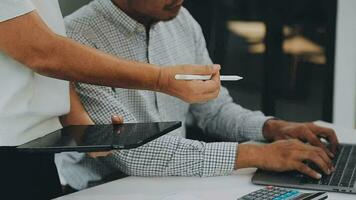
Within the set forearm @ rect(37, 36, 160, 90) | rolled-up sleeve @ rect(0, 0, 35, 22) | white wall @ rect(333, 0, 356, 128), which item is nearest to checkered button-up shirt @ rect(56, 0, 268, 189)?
forearm @ rect(37, 36, 160, 90)

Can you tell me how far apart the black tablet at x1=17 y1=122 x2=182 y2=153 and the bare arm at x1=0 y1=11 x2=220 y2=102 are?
0.32ft

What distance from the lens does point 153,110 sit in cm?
182

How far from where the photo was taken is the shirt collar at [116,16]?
1.74m

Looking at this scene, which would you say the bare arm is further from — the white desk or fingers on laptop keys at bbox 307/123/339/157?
fingers on laptop keys at bbox 307/123/339/157

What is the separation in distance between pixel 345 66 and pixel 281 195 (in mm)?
2292

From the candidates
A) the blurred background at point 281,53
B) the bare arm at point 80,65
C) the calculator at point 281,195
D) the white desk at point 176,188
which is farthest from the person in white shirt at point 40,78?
the blurred background at point 281,53

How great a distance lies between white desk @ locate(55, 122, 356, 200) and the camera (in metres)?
1.35

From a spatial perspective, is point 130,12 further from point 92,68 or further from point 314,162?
point 314,162

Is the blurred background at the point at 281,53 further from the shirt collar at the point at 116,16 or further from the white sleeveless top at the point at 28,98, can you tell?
the white sleeveless top at the point at 28,98

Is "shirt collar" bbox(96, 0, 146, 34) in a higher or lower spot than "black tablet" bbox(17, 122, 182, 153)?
higher

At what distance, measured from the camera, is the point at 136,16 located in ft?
5.76

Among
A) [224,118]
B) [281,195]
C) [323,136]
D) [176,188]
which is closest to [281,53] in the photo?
[224,118]

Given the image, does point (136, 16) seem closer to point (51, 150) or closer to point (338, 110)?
point (51, 150)

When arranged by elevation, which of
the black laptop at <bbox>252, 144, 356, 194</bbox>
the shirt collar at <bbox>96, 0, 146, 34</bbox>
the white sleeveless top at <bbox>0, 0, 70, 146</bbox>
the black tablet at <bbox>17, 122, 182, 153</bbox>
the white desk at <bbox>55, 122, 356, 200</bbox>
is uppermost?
the shirt collar at <bbox>96, 0, 146, 34</bbox>
